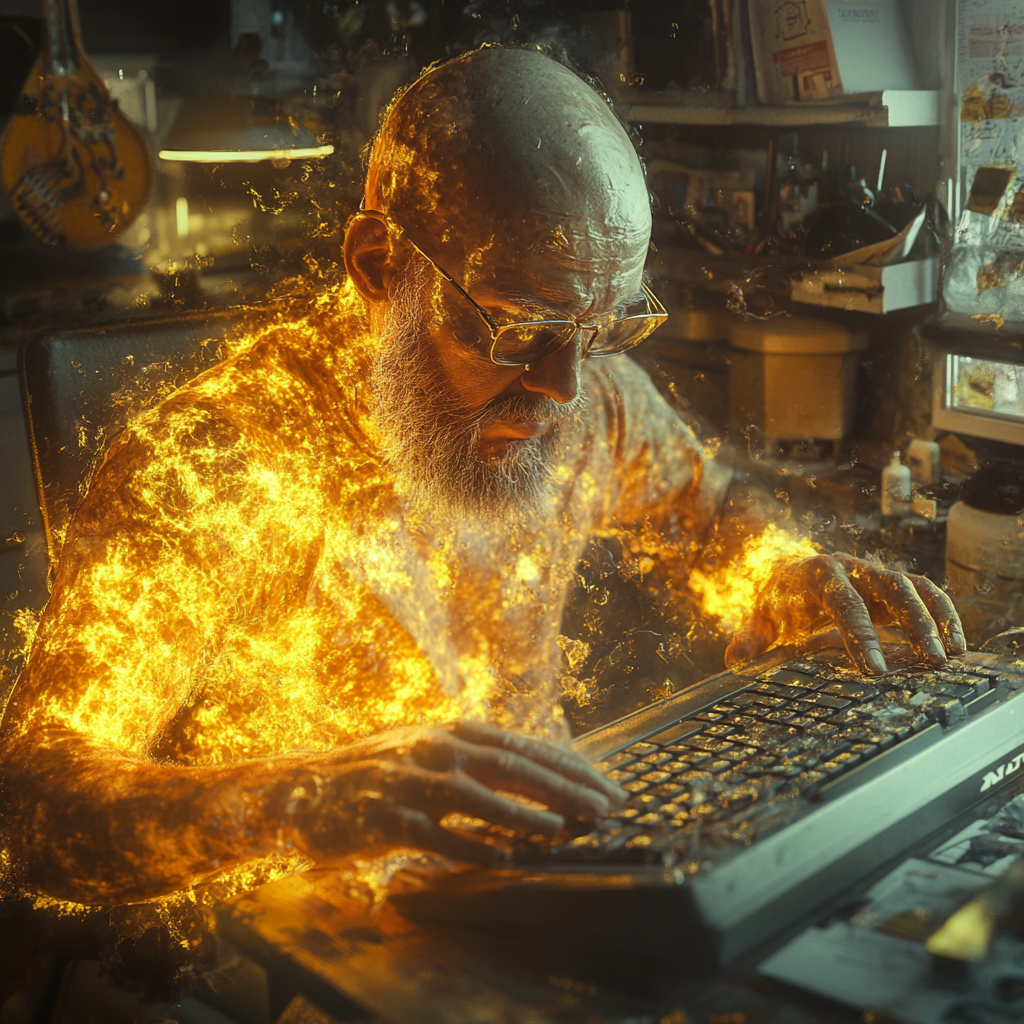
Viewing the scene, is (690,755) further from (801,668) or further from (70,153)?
(70,153)

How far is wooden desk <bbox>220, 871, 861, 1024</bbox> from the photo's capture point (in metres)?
0.67

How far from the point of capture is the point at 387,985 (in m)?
0.70

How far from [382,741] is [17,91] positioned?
0.99 m

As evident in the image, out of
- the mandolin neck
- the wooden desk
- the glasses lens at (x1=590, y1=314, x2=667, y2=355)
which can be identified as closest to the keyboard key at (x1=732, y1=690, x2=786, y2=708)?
the wooden desk

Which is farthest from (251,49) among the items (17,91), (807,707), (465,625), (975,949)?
(975,949)

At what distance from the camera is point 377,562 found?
4.62ft

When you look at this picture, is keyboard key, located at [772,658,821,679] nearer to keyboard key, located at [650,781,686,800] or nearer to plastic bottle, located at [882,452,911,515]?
keyboard key, located at [650,781,686,800]

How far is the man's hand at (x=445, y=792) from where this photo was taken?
782mm

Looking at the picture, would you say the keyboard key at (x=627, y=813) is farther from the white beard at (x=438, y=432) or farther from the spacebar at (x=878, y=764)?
the white beard at (x=438, y=432)

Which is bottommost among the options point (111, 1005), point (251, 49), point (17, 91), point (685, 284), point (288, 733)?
point (111, 1005)


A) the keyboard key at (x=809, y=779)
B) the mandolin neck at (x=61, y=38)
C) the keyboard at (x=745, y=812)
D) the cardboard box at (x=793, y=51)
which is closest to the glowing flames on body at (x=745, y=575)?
the keyboard at (x=745, y=812)

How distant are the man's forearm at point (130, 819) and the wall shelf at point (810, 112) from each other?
1337 millimetres

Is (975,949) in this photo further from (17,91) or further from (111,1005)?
(17,91)

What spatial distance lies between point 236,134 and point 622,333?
68cm
